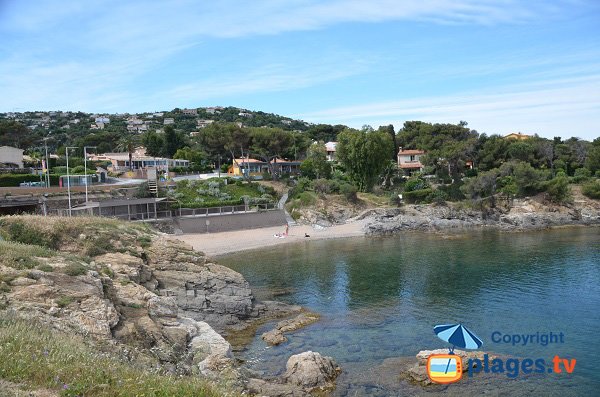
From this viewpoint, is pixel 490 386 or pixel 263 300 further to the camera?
pixel 263 300

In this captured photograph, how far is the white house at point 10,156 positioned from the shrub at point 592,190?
78311 mm

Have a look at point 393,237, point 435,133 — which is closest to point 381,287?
point 393,237

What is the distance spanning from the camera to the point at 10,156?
64.8 m

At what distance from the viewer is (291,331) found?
2422 cm

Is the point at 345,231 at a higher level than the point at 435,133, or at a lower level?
lower

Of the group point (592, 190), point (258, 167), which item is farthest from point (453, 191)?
point (258, 167)

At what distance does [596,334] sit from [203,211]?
4001 cm

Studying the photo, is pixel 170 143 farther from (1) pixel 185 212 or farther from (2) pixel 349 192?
(1) pixel 185 212

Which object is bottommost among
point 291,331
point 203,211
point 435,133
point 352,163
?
point 291,331

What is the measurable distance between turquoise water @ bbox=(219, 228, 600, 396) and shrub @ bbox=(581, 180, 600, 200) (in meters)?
18.1

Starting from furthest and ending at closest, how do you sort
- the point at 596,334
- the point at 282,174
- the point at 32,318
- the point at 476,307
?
the point at 282,174 < the point at 476,307 < the point at 596,334 < the point at 32,318

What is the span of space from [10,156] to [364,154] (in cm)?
4893

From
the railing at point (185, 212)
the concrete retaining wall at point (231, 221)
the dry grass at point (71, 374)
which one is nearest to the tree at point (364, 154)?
the railing at point (185, 212)

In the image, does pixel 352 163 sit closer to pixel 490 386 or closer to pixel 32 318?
pixel 490 386
